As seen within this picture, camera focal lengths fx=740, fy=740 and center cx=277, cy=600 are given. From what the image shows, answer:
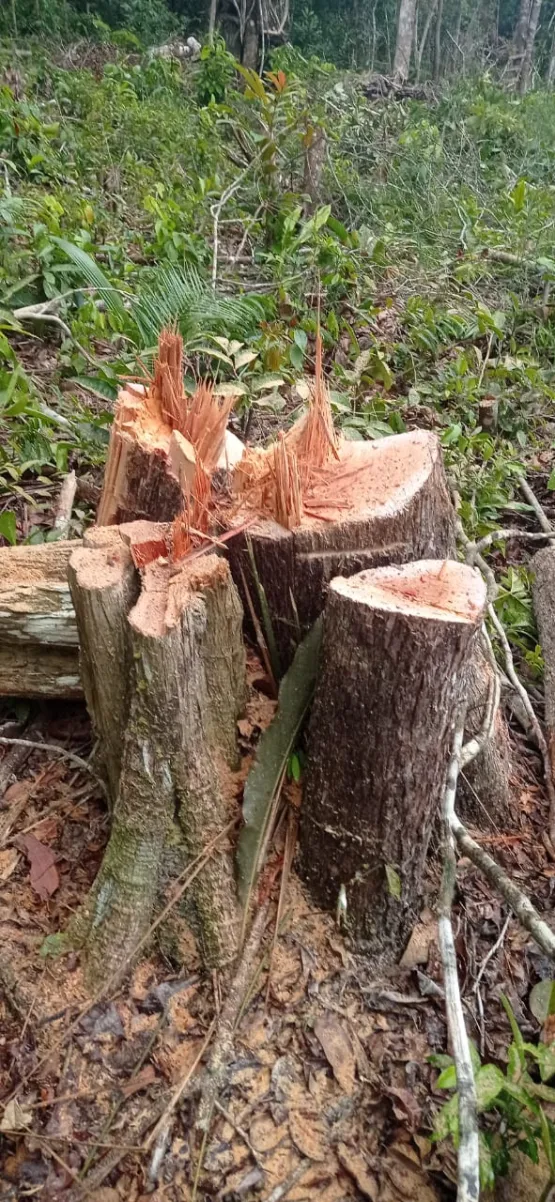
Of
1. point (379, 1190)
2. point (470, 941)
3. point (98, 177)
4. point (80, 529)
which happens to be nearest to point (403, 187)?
point (98, 177)

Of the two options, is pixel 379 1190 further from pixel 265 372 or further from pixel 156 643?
pixel 265 372

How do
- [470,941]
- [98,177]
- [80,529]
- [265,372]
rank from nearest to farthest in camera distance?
[470,941], [80,529], [265,372], [98,177]

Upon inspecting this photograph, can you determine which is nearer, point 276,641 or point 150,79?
point 276,641

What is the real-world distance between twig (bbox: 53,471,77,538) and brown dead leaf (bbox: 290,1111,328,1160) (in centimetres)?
177

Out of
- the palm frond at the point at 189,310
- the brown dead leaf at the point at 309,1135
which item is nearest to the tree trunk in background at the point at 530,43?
the palm frond at the point at 189,310

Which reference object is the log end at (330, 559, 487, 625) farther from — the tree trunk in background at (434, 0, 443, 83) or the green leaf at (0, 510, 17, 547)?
the tree trunk in background at (434, 0, 443, 83)

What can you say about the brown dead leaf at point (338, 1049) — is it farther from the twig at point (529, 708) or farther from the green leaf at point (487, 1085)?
the twig at point (529, 708)

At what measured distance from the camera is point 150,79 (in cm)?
712

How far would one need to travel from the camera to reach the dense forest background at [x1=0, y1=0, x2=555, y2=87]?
8.43m

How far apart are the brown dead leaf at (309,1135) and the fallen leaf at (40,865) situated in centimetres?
72

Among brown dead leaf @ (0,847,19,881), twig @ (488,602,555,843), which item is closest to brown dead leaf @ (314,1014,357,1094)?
brown dead leaf @ (0,847,19,881)

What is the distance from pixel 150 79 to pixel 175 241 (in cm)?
408

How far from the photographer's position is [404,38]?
9367 millimetres

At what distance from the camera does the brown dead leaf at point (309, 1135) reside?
138 centimetres
